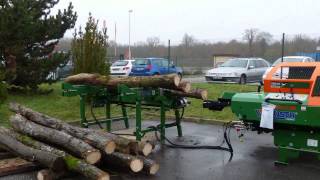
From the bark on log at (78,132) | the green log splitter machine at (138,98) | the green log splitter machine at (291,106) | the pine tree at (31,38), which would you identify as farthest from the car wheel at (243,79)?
the bark on log at (78,132)

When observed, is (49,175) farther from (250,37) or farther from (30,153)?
(250,37)

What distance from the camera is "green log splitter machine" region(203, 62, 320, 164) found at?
7.02 m

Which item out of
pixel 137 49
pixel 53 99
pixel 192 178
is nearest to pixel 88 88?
pixel 192 178

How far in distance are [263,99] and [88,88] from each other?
386 cm

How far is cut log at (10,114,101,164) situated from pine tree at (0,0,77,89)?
6.54 m

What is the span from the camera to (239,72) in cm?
2423

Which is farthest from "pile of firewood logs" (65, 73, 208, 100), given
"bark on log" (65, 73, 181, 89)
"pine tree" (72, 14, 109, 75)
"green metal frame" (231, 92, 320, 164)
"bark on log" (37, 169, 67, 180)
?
"pine tree" (72, 14, 109, 75)

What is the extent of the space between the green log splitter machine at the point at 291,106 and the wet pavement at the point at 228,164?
0.36m

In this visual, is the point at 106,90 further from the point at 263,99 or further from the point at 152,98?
the point at 263,99

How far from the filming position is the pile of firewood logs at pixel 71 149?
20.9 ft

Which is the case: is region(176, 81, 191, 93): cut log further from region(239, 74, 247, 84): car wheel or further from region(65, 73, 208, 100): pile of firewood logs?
region(239, 74, 247, 84): car wheel

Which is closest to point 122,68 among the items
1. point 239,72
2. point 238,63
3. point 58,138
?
point 238,63

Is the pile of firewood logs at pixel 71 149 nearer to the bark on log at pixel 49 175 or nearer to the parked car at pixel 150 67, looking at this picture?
the bark on log at pixel 49 175

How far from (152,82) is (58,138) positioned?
2.29 meters
